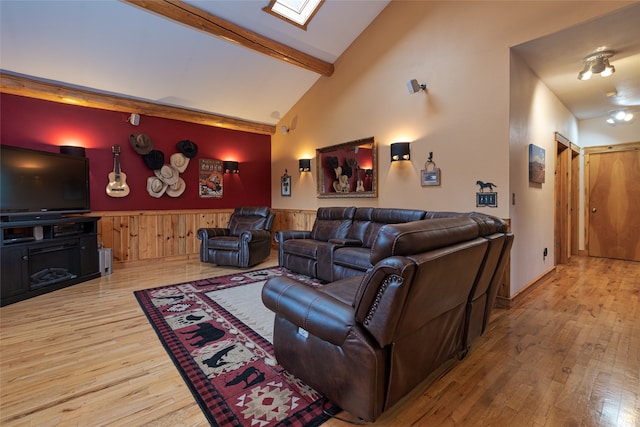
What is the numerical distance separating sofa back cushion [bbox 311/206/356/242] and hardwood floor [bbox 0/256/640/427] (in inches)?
84.6

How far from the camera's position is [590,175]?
5.36 m

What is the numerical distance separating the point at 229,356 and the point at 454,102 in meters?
3.47

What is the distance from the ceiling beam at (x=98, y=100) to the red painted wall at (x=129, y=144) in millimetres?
→ 91

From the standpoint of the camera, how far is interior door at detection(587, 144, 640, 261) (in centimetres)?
494

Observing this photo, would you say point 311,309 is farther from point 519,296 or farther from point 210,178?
point 210,178

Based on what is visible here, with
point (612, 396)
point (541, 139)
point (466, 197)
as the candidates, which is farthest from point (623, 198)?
point (612, 396)

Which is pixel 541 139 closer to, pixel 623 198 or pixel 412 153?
pixel 412 153

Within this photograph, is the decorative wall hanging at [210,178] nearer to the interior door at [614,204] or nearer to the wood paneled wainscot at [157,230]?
the wood paneled wainscot at [157,230]

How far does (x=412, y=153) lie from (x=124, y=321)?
12.2 ft

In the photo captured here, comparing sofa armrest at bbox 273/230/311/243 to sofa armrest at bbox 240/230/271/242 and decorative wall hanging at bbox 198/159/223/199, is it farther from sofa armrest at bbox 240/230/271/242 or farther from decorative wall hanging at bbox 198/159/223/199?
decorative wall hanging at bbox 198/159/223/199

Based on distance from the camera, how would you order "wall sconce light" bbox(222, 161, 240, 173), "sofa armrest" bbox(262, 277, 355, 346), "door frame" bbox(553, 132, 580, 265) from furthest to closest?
"wall sconce light" bbox(222, 161, 240, 173), "door frame" bbox(553, 132, 580, 265), "sofa armrest" bbox(262, 277, 355, 346)

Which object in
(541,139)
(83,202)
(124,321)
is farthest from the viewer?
(83,202)

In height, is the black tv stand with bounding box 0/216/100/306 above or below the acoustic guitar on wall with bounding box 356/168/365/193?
below

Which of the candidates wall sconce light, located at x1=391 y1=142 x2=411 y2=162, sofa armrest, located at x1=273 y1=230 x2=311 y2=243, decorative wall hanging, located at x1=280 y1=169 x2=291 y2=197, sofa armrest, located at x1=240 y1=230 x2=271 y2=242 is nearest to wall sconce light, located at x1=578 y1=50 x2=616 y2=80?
wall sconce light, located at x1=391 y1=142 x2=411 y2=162
